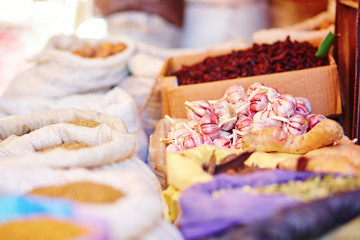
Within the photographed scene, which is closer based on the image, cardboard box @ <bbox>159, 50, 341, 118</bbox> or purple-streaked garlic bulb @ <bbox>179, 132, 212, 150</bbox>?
purple-streaked garlic bulb @ <bbox>179, 132, 212, 150</bbox>

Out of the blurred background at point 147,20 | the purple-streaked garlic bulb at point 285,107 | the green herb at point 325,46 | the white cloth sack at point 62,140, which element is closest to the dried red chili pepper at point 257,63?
the green herb at point 325,46

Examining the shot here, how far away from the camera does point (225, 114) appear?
4.12ft

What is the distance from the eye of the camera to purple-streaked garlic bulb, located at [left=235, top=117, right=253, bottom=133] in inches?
47.0

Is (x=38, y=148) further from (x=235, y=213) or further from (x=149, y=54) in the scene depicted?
(x=149, y=54)

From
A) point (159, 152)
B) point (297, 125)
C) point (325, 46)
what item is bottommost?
point (159, 152)

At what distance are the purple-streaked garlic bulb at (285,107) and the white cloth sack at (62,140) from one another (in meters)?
0.44

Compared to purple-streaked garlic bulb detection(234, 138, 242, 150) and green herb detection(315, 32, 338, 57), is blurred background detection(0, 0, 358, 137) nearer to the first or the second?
green herb detection(315, 32, 338, 57)

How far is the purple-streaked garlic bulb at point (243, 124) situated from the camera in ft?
3.92

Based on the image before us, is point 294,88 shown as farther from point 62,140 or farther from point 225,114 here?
point 62,140

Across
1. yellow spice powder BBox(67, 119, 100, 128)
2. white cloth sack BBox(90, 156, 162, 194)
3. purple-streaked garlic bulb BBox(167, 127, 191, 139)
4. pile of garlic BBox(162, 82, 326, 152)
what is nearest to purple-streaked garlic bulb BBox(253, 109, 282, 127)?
pile of garlic BBox(162, 82, 326, 152)

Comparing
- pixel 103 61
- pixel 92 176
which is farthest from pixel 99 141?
pixel 103 61

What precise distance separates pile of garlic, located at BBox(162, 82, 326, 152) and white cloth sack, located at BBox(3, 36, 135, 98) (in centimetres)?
81

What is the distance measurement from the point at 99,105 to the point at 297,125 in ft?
3.04

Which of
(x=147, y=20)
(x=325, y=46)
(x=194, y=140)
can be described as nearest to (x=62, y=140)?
(x=194, y=140)
